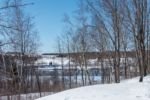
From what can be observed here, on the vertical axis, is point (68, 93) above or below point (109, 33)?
below

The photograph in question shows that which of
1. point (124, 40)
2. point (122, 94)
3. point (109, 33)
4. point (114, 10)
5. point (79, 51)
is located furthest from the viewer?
point (79, 51)

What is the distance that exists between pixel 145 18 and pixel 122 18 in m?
4.43

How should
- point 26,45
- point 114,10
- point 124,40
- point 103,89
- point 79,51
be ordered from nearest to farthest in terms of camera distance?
1. point 103,89
2. point 114,10
3. point 124,40
4. point 26,45
5. point 79,51

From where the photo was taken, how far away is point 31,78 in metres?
42.3

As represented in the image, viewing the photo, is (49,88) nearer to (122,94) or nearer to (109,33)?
(109,33)

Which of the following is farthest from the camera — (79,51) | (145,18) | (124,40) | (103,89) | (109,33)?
(79,51)

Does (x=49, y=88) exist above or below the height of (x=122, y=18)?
below

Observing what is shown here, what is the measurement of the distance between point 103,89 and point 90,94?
1.98 feet

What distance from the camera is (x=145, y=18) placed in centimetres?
1623

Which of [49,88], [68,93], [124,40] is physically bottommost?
[49,88]

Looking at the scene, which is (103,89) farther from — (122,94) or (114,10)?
(114,10)

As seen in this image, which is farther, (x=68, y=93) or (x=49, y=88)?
(x=49, y=88)

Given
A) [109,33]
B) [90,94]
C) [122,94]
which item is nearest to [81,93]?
[90,94]

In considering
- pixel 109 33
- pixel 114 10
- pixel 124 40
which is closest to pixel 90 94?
pixel 114 10
